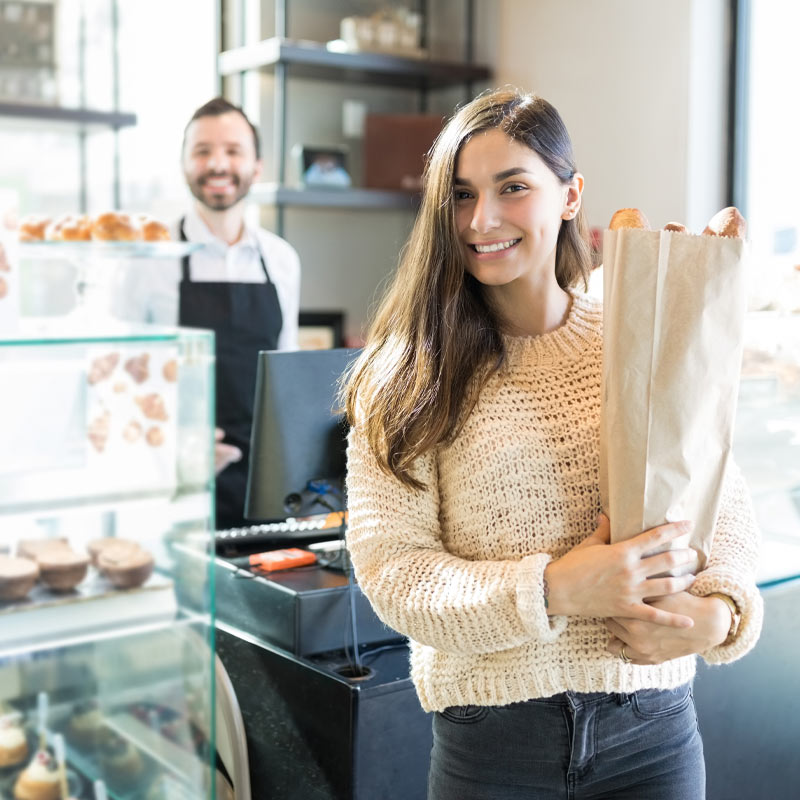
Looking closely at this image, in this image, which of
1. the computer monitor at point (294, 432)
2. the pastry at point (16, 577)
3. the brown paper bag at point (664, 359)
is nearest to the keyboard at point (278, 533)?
the computer monitor at point (294, 432)

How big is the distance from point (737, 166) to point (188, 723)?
2.79 meters

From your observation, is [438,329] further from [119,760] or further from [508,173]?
[119,760]

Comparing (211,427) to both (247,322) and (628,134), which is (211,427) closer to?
(247,322)

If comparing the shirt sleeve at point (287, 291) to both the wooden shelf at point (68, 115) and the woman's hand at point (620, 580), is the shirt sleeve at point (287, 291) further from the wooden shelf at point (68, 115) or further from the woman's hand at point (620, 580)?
the woman's hand at point (620, 580)

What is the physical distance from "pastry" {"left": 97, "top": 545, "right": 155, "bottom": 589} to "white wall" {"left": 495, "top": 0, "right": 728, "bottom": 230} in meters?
2.52

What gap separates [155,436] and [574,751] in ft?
2.14

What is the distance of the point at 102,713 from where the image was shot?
138 cm

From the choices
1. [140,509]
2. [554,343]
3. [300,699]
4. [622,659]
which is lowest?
[300,699]

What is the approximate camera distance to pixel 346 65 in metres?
3.87

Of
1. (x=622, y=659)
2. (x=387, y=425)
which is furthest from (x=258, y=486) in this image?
(x=622, y=659)

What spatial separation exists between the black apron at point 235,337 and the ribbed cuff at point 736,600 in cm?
187

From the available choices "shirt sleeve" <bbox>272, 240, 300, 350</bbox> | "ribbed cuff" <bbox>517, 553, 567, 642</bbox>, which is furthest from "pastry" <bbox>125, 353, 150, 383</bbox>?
"shirt sleeve" <bbox>272, 240, 300, 350</bbox>

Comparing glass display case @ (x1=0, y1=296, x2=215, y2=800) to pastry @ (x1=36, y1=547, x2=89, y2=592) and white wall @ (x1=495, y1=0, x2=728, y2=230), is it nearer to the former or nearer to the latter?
pastry @ (x1=36, y1=547, x2=89, y2=592)

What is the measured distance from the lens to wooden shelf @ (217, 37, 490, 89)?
12.3 ft
